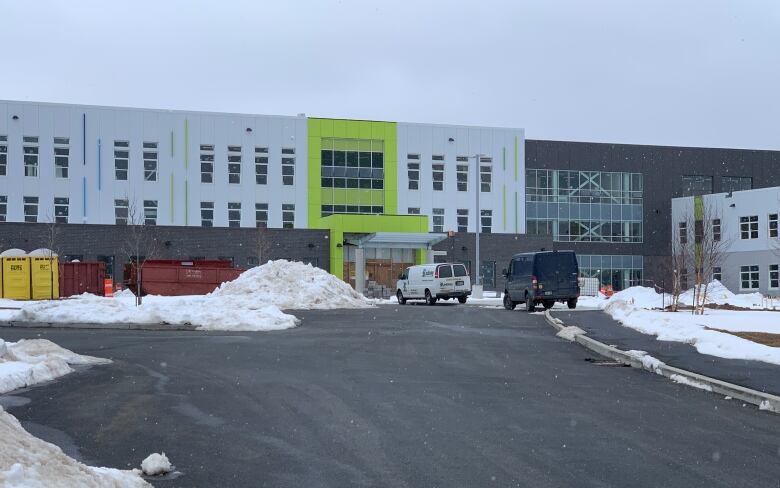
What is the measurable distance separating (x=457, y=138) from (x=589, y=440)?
6378 cm

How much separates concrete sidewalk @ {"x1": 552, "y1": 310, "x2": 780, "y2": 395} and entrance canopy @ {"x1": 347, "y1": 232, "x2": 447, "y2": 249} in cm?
3774

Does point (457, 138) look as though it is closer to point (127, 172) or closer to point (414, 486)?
point (127, 172)

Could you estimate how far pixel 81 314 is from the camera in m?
26.3

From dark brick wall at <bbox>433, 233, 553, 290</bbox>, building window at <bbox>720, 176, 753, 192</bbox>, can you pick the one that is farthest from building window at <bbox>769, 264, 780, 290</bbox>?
dark brick wall at <bbox>433, 233, 553, 290</bbox>

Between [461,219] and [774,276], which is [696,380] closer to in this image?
[774,276]

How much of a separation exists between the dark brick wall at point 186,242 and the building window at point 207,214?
4397 mm

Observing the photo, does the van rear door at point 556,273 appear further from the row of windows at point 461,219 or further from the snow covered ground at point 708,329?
the row of windows at point 461,219

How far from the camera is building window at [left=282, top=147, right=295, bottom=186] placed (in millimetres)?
68438

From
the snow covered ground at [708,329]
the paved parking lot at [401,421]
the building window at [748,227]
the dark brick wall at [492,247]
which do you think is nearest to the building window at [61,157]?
the dark brick wall at [492,247]

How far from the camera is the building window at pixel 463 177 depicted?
7131 centimetres

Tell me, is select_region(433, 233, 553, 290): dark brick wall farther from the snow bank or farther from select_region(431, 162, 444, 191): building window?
the snow bank

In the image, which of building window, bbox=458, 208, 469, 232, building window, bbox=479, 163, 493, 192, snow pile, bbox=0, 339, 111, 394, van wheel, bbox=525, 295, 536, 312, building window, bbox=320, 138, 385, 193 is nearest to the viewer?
snow pile, bbox=0, 339, 111, 394

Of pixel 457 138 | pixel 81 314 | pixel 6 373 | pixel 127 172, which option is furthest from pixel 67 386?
pixel 457 138

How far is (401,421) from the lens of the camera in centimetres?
951
